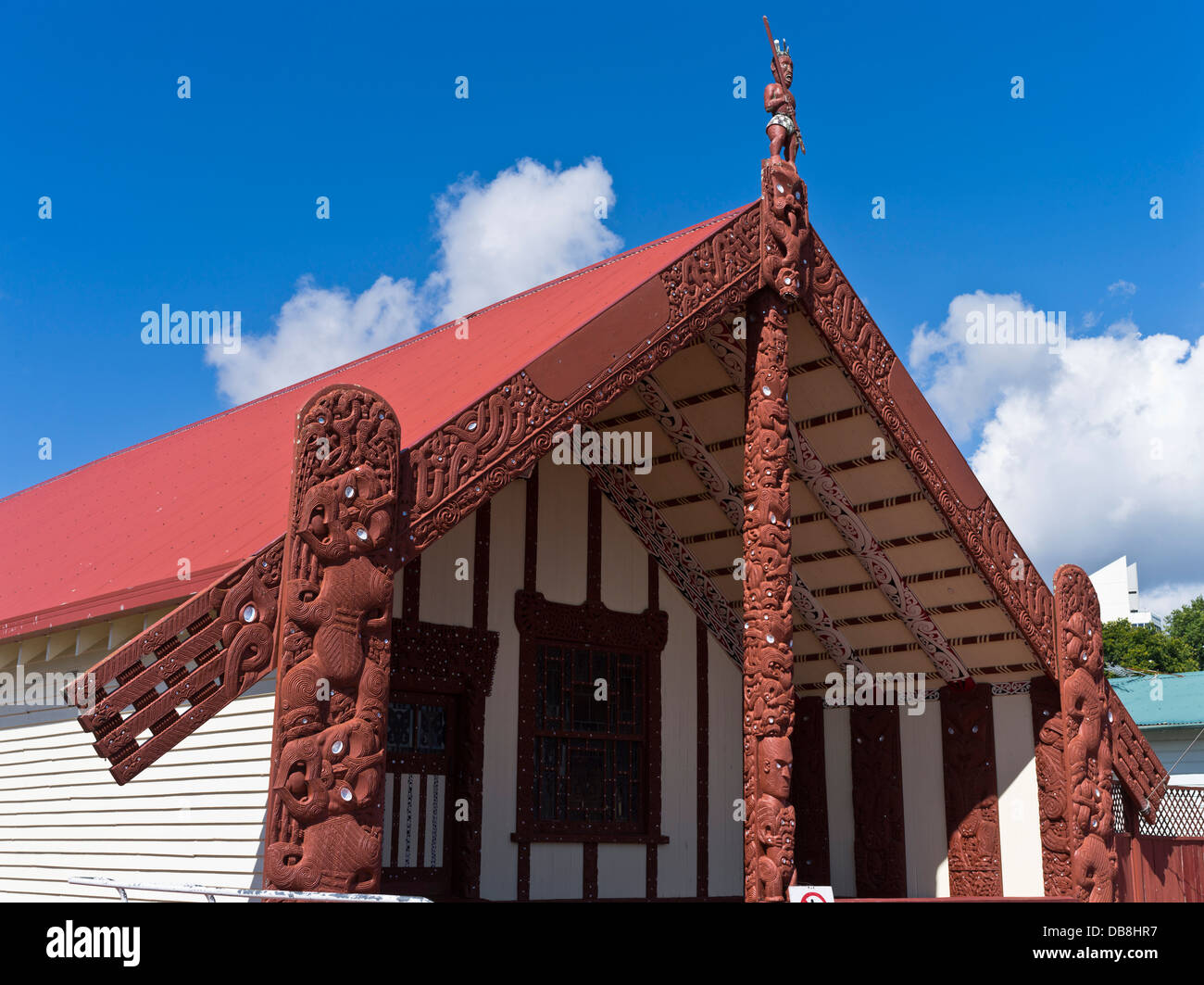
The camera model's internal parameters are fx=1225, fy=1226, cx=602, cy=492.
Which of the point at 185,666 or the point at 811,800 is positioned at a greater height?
the point at 185,666

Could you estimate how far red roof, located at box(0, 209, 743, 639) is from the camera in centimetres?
831

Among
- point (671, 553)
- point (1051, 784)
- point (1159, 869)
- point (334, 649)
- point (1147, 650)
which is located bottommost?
point (1159, 869)

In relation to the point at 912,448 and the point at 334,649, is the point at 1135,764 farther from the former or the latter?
the point at 334,649

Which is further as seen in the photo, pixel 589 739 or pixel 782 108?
pixel 589 739

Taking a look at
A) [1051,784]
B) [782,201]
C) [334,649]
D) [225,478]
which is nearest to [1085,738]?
[1051,784]

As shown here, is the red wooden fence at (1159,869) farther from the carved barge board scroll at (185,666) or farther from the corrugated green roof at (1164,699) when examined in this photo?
the corrugated green roof at (1164,699)

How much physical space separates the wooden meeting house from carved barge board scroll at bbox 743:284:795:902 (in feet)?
0.10

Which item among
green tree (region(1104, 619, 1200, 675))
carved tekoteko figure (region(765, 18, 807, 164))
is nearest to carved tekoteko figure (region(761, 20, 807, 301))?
carved tekoteko figure (region(765, 18, 807, 164))

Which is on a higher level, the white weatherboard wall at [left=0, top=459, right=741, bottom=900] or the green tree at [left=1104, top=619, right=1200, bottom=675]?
the green tree at [left=1104, top=619, right=1200, bottom=675]

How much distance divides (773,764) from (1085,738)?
3946 mm

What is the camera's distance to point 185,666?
247 inches

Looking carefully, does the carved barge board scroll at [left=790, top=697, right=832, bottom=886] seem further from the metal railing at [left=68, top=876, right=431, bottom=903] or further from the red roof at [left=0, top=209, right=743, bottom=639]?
the metal railing at [left=68, top=876, right=431, bottom=903]

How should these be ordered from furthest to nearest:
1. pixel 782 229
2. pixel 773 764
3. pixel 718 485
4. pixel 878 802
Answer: pixel 878 802 → pixel 718 485 → pixel 782 229 → pixel 773 764
